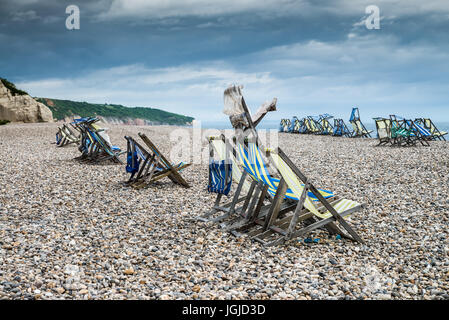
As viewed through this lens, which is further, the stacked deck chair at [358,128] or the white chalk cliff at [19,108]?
the white chalk cliff at [19,108]

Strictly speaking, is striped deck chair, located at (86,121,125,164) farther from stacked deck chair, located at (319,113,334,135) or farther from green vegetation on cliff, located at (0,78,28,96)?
green vegetation on cliff, located at (0,78,28,96)

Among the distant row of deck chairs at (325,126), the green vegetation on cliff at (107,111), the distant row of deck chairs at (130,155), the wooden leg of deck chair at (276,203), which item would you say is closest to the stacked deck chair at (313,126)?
the distant row of deck chairs at (325,126)

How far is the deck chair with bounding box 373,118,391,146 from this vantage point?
15.0 m

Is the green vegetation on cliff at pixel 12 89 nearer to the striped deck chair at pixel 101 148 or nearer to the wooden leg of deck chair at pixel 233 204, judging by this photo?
the striped deck chair at pixel 101 148

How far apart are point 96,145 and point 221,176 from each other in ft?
21.5

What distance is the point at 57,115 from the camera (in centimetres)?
5931

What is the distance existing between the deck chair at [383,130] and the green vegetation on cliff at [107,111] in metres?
50.9

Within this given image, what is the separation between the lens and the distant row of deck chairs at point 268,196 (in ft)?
12.8

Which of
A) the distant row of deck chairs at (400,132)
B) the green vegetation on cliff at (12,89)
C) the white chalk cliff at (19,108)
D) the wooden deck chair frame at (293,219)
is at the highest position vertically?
the green vegetation on cliff at (12,89)

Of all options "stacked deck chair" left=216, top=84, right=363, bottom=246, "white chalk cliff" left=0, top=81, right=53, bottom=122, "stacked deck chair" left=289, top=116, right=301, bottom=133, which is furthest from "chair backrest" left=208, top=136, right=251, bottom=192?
"white chalk cliff" left=0, top=81, right=53, bottom=122

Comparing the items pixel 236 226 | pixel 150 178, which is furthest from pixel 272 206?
pixel 150 178

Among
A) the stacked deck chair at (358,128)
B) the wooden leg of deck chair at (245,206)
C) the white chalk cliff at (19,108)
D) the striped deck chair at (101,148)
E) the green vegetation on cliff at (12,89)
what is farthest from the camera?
the green vegetation on cliff at (12,89)

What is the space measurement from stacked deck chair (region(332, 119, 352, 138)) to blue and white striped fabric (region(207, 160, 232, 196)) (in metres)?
18.4
